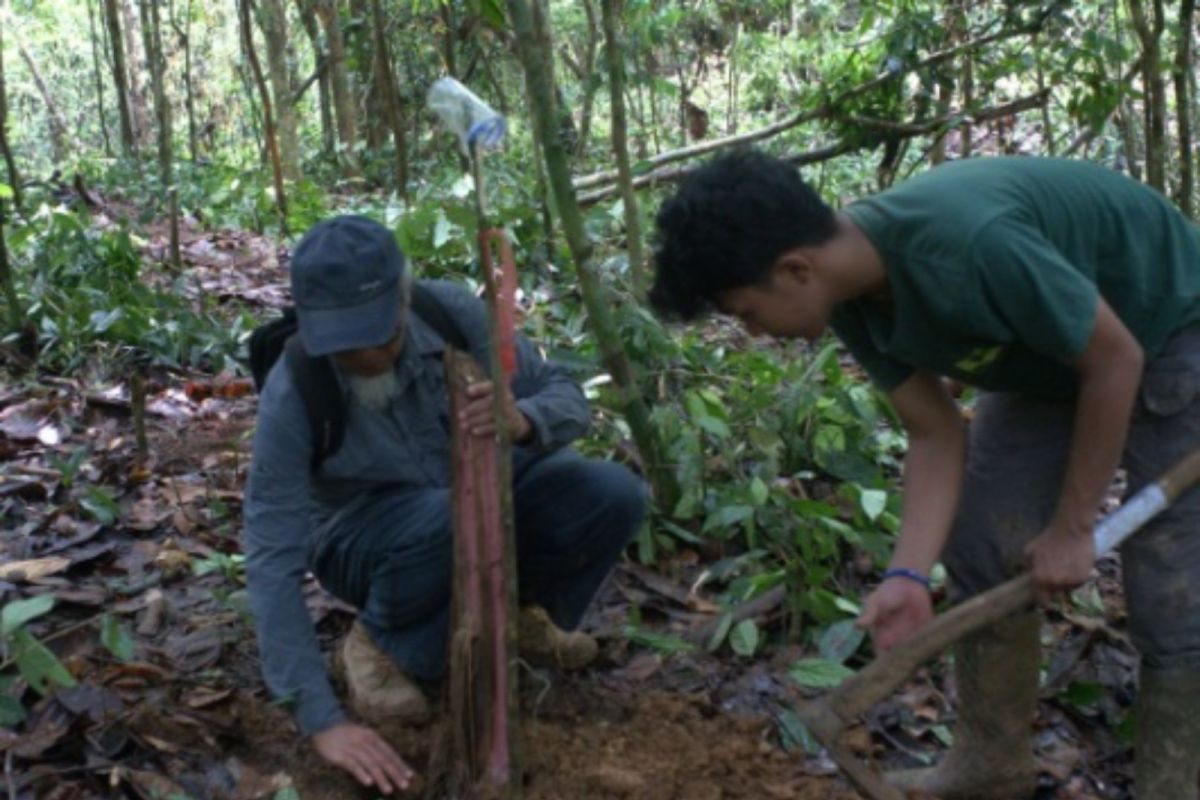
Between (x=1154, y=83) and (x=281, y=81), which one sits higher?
(x=1154, y=83)

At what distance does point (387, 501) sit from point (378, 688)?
1.37 feet

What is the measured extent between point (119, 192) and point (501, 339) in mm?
10121

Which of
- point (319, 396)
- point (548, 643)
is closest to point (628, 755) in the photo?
point (548, 643)

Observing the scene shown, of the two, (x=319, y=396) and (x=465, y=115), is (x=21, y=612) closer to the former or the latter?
(x=319, y=396)

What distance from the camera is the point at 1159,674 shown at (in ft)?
8.71

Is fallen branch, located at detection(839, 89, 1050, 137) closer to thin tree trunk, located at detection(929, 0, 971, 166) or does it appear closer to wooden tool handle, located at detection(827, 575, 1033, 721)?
thin tree trunk, located at detection(929, 0, 971, 166)

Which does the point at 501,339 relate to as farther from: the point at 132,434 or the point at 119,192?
the point at 119,192

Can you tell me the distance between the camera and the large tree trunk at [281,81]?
1093 centimetres

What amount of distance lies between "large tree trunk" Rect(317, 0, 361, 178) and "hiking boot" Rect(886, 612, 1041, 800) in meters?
9.41

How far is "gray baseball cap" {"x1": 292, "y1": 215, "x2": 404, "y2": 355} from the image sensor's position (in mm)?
2686

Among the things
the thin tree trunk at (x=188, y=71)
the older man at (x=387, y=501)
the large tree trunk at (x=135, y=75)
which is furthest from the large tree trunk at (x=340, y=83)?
the older man at (x=387, y=501)

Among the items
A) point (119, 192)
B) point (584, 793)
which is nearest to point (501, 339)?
point (584, 793)

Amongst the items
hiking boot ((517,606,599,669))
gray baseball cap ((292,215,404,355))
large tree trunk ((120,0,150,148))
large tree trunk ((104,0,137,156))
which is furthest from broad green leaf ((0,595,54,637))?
large tree trunk ((120,0,150,148))

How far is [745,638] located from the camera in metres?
3.36
